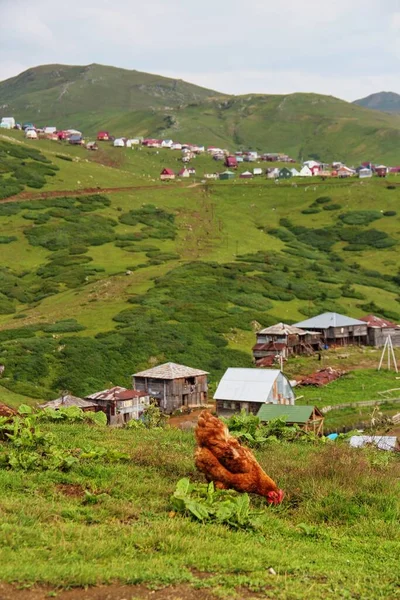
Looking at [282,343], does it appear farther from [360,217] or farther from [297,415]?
[360,217]

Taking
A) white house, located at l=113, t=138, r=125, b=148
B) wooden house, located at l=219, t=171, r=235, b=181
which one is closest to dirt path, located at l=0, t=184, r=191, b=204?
wooden house, located at l=219, t=171, r=235, b=181

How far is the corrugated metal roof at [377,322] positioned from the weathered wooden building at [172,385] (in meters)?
23.7

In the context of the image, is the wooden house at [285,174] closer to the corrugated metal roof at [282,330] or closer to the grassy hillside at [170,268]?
the grassy hillside at [170,268]

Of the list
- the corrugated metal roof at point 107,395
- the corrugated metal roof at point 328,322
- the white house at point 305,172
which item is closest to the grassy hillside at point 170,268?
the corrugated metal roof at point 328,322

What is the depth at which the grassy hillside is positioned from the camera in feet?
190

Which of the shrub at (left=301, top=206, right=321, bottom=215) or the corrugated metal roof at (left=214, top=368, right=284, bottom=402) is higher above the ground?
the shrub at (left=301, top=206, right=321, bottom=215)

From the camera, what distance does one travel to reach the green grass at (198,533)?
931 centimetres

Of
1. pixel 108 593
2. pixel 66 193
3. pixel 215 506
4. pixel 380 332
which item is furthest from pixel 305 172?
pixel 108 593

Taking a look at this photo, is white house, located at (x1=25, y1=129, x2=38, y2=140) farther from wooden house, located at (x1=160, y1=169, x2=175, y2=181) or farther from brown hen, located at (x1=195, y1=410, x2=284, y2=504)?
brown hen, located at (x1=195, y1=410, x2=284, y2=504)

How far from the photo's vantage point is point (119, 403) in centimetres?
4612

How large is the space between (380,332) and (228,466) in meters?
58.4

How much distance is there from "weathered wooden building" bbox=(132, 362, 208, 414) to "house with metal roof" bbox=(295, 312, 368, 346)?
18825mm

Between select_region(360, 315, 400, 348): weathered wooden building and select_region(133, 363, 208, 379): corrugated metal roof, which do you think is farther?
select_region(360, 315, 400, 348): weathered wooden building

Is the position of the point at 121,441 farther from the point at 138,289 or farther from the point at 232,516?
the point at 138,289
